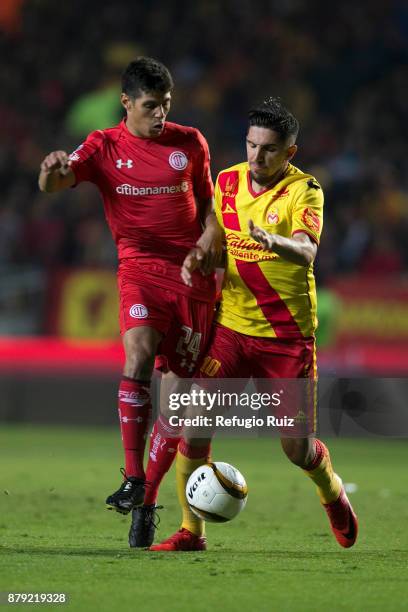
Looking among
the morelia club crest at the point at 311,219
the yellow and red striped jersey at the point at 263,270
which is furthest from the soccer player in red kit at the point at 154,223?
the morelia club crest at the point at 311,219

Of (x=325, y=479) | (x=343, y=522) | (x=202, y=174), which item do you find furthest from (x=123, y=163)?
(x=343, y=522)

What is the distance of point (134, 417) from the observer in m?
6.03

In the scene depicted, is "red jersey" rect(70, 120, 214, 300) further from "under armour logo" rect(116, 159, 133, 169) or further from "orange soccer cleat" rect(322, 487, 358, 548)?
"orange soccer cleat" rect(322, 487, 358, 548)

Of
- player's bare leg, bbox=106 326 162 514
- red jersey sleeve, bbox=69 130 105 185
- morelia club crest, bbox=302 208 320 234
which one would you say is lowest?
player's bare leg, bbox=106 326 162 514

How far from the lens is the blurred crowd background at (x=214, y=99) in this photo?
13914 millimetres

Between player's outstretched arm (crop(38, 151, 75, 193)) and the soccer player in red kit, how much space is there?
0.04 m

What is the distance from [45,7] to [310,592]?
13.2 meters

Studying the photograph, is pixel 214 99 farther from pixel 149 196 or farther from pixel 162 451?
pixel 162 451

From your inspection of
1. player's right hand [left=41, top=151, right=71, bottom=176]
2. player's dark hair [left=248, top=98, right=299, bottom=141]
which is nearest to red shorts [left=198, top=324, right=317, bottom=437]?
player's dark hair [left=248, top=98, right=299, bottom=141]

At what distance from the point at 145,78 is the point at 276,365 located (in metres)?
1.54

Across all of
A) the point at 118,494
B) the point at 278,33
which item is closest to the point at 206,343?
the point at 118,494

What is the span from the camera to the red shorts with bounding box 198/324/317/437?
612 centimetres

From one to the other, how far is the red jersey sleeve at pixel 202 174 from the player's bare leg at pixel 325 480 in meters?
1.35

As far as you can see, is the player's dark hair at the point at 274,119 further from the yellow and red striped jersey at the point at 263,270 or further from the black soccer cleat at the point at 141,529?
the black soccer cleat at the point at 141,529
